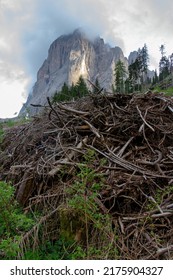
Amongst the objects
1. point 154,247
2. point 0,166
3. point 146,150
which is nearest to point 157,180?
point 146,150

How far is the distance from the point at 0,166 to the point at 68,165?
7.06 ft

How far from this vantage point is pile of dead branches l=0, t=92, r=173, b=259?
357cm

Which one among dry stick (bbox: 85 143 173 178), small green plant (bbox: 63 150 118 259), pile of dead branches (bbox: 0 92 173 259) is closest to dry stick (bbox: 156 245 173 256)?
pile of dead branches (bbox: 0 92 173 259)

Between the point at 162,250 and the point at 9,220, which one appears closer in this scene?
the point at 162,250

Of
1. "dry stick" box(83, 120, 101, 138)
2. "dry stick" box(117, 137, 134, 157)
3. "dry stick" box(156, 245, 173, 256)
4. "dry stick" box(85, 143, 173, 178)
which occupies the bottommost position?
"dry stick" box(156, 245, 173, 256)

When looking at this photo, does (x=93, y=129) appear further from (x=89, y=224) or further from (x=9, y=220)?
(x=9, y=220)

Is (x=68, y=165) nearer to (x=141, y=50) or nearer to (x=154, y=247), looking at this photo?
(x=154, y=247)

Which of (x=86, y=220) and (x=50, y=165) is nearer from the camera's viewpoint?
(x=86, y=220)

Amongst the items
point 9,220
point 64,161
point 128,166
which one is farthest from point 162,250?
point 64,161

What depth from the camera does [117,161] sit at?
4379 mm

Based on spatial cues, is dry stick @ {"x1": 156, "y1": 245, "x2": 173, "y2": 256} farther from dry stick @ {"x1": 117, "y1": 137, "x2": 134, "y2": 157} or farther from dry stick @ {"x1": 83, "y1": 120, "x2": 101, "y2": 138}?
dry stick @ {"x1": 83, "y1": 120, "x2": 101, "y2": 138}

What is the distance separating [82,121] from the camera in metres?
5.41

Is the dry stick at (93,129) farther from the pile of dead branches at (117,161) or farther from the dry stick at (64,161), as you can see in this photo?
the dry stick at (64,161)

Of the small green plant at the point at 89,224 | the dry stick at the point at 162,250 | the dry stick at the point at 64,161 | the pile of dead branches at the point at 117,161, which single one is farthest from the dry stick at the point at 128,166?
the dry stick at the point at 162,250
